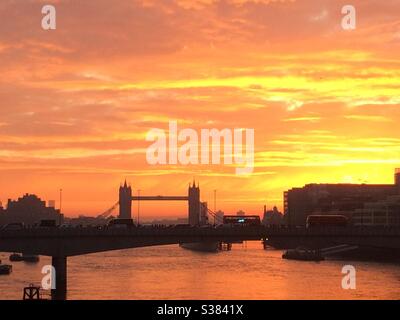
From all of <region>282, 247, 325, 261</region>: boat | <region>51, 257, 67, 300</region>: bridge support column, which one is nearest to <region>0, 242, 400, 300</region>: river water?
<region>51, 257, 67, 300</region>: bridge support column

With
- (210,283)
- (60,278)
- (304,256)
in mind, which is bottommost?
(304,256)

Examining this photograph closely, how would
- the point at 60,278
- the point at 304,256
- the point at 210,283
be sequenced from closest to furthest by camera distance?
the point at 60,278, the point at 210,283, the point at 304,256

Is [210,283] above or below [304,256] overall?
above

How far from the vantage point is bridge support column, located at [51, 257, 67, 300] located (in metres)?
75.7

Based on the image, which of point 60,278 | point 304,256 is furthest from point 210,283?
point 304,256

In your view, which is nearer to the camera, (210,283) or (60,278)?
(60,278)

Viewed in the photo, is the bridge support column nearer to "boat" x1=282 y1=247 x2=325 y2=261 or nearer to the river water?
the river water

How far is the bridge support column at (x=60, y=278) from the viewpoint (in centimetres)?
7569

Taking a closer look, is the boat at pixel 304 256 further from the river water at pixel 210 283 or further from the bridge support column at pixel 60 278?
the bridge support column at pixel 60 278

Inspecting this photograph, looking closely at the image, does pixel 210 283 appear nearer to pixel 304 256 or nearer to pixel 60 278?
pixel 60 278

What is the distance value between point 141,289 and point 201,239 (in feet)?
47.1

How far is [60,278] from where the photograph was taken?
81.0m

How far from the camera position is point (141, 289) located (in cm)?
7906
